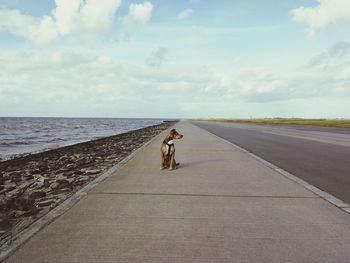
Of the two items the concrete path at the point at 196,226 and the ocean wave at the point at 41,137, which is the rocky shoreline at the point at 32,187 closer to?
the concrete path at the point at 196,226

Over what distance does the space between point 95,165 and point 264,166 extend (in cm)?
656

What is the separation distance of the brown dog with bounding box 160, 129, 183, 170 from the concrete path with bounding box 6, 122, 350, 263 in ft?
6.85

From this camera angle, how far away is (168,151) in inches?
406

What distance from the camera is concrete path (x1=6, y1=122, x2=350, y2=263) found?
155 inches

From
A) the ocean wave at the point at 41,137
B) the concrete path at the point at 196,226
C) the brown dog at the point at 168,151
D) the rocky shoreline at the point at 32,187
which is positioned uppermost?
the brown dog at the point at 168,151

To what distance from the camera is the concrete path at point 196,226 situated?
155 inches

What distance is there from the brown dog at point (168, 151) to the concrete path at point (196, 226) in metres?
2.09

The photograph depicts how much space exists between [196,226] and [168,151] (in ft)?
18.0

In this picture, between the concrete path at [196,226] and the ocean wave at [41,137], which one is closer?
the concrete path at [196,226]

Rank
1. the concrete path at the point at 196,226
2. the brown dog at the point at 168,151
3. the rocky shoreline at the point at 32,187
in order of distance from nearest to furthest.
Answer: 1. the concrete path at the point at 196,226
2. the rocky shoreline at the point at 32,187
3. the brown dog at the point at 168,151

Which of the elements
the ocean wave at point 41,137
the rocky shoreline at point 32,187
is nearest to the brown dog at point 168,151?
the rocky shoreline at point 32,187

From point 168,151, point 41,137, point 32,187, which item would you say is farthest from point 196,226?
point 41,137

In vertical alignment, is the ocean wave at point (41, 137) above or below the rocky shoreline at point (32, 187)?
below

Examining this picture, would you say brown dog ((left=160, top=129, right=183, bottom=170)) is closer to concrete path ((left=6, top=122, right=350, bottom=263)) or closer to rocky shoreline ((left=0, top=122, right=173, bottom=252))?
rocky shoreline ((left=0, top=122, right=173, bottom=252))
